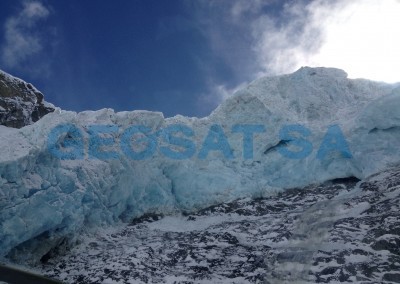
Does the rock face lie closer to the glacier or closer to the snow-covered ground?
the glacier

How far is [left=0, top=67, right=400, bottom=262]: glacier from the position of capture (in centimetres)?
1725

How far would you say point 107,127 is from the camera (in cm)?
2197

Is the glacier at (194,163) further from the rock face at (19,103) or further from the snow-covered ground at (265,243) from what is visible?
the rock face at (19,103)

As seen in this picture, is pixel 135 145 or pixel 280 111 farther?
pixel 280 111

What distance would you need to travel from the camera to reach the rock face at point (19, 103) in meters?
34.5

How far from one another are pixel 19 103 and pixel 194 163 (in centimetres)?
1979

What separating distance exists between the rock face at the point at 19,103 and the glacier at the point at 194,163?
13.6m

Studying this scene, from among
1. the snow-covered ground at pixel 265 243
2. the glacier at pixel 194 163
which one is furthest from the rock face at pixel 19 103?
the snow-covered ground at pixel 265 243

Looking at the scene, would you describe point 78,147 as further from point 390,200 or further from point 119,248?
point 390,200

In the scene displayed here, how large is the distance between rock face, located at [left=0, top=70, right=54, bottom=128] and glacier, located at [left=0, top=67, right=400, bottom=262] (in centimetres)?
1360

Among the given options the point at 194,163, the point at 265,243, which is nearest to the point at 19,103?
the point at 194,163

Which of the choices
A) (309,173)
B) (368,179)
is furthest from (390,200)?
(309,173)

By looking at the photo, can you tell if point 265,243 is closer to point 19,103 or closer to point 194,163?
point 194,163

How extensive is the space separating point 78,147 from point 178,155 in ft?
15.7
